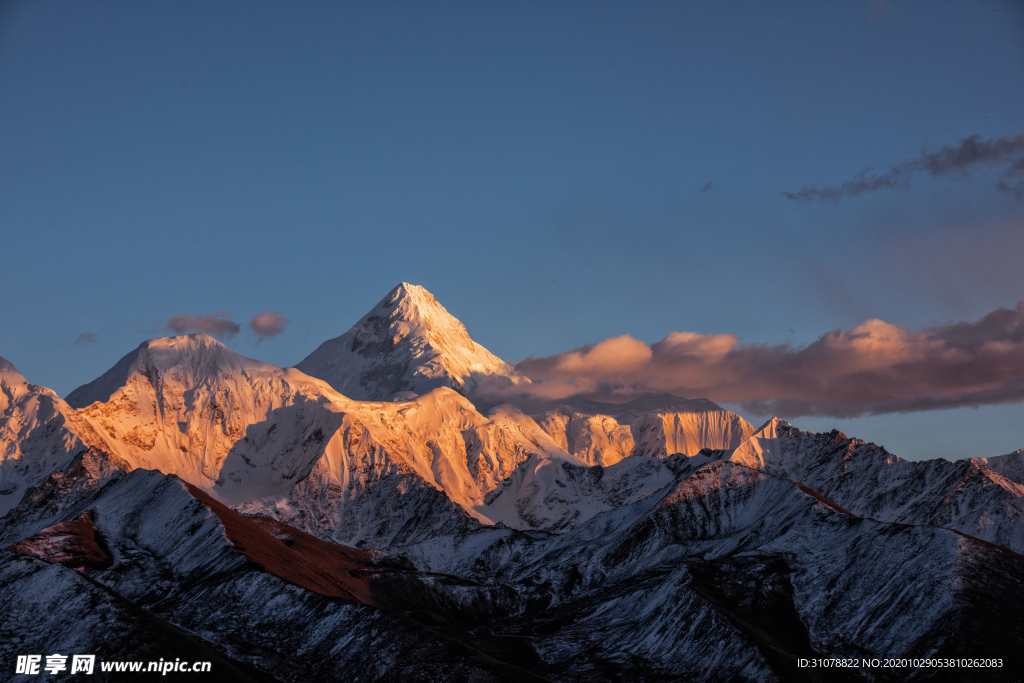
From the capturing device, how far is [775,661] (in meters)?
195

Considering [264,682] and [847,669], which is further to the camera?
[847,669]

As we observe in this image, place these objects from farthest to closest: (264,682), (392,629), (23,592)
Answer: (392,629) < (23,592) < (264,682)

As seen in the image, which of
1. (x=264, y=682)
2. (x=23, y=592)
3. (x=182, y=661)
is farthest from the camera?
(x=23, y=592)

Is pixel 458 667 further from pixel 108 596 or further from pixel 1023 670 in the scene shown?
pixel 1023 670

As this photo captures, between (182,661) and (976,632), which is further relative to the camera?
(976,632)

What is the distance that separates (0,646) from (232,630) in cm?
4088

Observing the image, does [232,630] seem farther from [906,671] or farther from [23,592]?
[906,671]

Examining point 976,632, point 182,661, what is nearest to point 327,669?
point 182,661

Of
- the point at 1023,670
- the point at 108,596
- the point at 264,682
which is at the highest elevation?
the point at 108,596

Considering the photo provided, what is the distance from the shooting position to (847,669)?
656ft

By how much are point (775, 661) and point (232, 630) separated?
321 feet

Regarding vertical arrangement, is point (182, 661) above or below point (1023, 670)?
above

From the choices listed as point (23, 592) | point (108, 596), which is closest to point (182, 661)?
point (108, 596)

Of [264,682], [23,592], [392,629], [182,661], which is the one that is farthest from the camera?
[392,629]
